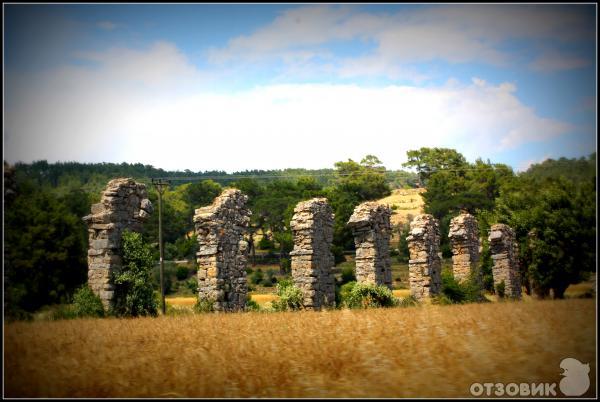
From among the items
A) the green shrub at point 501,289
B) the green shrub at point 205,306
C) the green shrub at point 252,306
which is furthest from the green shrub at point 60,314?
the green shrub at point 501,289

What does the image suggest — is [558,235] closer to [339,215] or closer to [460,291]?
[460,291]

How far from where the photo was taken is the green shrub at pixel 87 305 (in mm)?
16094

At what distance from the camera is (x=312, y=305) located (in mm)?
19344

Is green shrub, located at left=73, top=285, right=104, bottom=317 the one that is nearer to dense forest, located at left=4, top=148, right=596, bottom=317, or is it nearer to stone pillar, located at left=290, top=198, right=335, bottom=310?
dense forest, located at left=4, top=148, right=596, bottom=317

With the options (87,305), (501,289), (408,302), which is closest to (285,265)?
(501,289)

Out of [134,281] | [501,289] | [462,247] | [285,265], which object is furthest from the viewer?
[285,265]

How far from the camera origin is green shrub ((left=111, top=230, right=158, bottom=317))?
1683cm

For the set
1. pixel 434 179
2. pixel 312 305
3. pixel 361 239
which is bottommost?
pixel 312 305

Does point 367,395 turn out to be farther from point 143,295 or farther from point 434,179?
point 434,179

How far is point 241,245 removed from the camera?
1945cm

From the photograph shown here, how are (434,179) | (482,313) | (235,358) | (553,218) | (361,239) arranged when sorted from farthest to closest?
(434,179)
(553,218)
(361,239)
(482,313)
(235,358)

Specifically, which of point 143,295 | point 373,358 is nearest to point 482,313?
point 373,358

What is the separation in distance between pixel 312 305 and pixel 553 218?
12.7m

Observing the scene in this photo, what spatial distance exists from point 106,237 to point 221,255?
3766 millimetres
